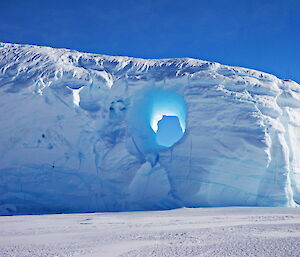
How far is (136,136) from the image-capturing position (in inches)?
484

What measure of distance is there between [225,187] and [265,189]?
1.45m

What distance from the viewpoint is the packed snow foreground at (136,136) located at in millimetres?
11031

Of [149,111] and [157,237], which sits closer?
[157,237]

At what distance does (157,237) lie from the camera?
17.6ft

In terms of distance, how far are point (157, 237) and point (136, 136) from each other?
280 inches

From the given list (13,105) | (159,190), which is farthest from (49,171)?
(159,190)

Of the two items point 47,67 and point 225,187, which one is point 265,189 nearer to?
point 225,187

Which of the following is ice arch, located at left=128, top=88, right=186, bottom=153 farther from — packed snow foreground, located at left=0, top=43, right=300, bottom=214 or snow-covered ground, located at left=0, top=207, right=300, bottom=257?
snow-covered ground, located at left=0, top=207, right=300, bottom=257

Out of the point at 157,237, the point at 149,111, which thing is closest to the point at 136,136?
the point at 149,111

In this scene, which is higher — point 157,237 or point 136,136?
point 136,136

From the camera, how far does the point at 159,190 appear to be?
10992mm

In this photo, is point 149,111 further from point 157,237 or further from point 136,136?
point 157,237

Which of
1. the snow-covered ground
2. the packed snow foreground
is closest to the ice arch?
the packed snow foreground

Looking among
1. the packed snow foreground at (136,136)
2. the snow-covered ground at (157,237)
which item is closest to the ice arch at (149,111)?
the packed snow foreground at (136,136)
